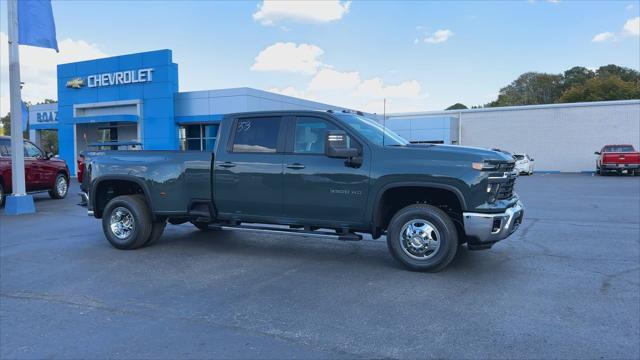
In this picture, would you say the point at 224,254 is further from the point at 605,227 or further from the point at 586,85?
the point at 586,85

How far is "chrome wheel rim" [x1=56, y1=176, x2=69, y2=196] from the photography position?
1602 cm

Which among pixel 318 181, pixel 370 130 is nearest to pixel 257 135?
pixel 318 181

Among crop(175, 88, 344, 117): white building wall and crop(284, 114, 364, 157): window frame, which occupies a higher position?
crop(175, 88, 344, 117): white building wall

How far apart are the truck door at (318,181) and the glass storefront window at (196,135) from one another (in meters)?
24.3

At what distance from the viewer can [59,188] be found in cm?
1606

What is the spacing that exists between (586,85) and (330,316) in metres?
63.0

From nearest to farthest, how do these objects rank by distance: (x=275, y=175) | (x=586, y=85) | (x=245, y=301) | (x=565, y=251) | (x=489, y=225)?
(x=245, y=301) → (x=489, y=225) → (x=275, y=175) → (x=565, y=251) → (x=586, y=85)

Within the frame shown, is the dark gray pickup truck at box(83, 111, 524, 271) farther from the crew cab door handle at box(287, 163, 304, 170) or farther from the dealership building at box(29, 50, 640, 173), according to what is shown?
the dealership building at box(29, 50, 640, 173)

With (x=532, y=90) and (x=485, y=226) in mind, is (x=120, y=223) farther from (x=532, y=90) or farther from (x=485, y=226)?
(x=532, y=90)

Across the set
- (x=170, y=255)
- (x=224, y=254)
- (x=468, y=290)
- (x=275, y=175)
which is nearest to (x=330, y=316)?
(x=468, y=290)

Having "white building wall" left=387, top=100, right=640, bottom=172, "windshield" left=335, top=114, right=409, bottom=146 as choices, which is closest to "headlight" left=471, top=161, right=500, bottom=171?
"windshield" left=335, top=114, right=409, bottom=146

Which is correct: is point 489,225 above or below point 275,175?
below

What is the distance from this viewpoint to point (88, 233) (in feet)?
30.5

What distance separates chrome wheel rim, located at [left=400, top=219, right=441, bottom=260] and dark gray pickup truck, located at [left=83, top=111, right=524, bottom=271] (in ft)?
0.04
